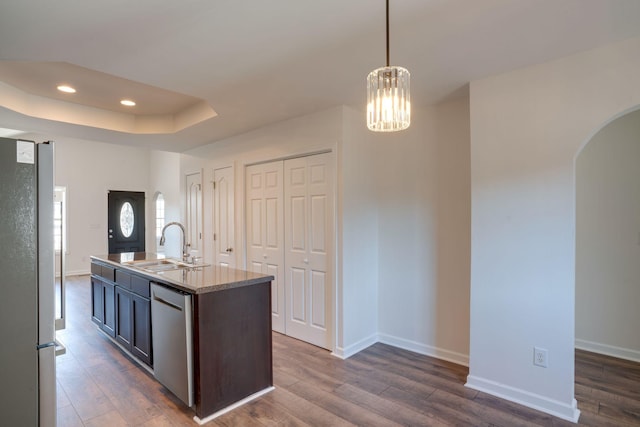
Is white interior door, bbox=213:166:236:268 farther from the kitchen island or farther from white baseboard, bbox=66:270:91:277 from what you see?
white baseboard, bbox=66:270:91:277

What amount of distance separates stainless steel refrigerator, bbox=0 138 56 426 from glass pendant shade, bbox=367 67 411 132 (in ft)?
4.98

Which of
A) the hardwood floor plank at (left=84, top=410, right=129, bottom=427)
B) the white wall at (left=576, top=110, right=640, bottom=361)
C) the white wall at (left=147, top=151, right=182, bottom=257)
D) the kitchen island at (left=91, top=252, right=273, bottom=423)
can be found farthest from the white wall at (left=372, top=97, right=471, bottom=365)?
the white wall at (left=147, top=151, right=182, bottom=257)

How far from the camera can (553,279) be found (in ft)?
7.75

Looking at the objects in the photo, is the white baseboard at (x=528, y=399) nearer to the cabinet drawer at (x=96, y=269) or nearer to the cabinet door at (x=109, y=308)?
the cabinet door at (x=109, y=308)

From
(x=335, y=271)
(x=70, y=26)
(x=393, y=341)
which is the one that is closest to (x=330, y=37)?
(x=70, y=26)

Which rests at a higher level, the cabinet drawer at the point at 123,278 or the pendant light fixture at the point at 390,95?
Answer: the pendant light fixture at the point at 390,95

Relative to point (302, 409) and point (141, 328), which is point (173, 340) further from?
point (302, 409)

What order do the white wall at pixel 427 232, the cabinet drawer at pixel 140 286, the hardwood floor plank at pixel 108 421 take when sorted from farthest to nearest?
1. the white wall at pixel 427 232
2. the cabinet drawer at pixel 140 286
3. the hardwood floor plank at pixel 108 421

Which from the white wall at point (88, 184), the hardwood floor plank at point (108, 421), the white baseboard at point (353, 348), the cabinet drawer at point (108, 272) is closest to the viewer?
the hardwood floor plank at point (108, 421)

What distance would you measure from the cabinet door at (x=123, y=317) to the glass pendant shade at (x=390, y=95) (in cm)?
271

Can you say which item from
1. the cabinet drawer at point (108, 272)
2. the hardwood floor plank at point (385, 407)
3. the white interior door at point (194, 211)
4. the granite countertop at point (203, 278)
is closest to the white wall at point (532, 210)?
the hardwood floor plank at point (385, 407)

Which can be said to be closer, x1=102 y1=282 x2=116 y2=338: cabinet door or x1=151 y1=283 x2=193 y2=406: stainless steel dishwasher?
x1=151 y1=283 x2=193 y2=406: stainless steel dishwasher

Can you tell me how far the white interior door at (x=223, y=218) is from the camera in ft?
15.0

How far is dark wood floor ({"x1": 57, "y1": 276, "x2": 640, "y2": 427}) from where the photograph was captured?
89.4 inches
